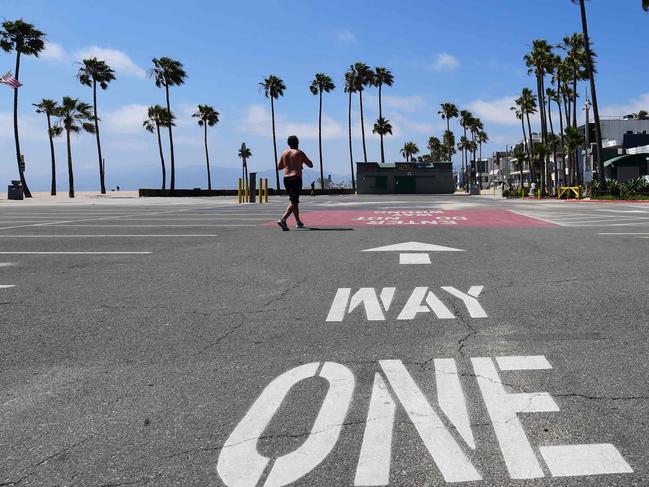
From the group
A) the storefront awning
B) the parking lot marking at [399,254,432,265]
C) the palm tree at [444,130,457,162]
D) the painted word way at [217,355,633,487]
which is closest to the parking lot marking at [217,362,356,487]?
the painted word way at [217,355,633,487]

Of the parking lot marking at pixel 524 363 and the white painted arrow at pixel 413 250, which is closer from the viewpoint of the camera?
the parking lot marking at pixel 524 363

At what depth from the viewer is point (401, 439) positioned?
8.94 ft

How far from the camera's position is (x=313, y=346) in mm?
4223

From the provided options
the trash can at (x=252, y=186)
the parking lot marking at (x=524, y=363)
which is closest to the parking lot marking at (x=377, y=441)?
the parking lot marking at (x=524, y=363)

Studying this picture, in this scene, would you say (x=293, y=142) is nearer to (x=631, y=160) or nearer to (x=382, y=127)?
(x=631, y=160)

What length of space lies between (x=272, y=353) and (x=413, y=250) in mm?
5870

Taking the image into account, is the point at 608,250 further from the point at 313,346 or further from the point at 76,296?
the point at 76,296

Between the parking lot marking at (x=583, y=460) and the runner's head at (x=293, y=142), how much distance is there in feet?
35.3

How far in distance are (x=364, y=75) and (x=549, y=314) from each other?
99.9 meters

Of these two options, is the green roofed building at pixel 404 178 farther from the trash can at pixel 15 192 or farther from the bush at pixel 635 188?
the bush at pixel 635 188

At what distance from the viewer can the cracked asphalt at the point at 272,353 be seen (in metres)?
2.61

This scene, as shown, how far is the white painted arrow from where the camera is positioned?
8.48 metres

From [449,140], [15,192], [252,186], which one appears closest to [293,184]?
[252,186]

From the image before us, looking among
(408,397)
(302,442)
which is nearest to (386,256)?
(408,397)
